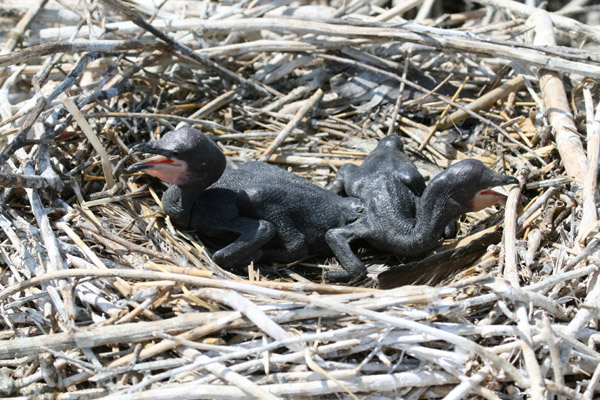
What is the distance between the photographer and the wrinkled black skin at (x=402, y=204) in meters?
3.15

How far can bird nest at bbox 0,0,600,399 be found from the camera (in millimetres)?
2281

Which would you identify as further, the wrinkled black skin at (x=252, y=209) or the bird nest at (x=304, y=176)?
the wrinkled black skin at (x=252, y=209)

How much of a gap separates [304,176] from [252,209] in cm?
75

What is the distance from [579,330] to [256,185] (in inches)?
68.7

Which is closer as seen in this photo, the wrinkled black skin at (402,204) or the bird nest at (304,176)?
the bird nest at (304,176)

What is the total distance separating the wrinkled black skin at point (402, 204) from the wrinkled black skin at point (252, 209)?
11 cm

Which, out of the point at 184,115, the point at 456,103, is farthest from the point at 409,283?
the point at 184,115

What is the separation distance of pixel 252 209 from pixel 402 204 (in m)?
0.82

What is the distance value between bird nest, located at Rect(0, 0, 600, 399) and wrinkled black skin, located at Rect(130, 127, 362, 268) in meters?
0.12

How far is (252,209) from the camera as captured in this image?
3.34 m

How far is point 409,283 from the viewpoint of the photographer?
9.80ft

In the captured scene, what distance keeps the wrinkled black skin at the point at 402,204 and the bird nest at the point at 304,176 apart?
182 mm

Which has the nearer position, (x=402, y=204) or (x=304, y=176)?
(x=402, y=204)

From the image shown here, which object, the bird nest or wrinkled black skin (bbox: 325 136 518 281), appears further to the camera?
wrinkled black skin (bbox: 325 136 518 281)
